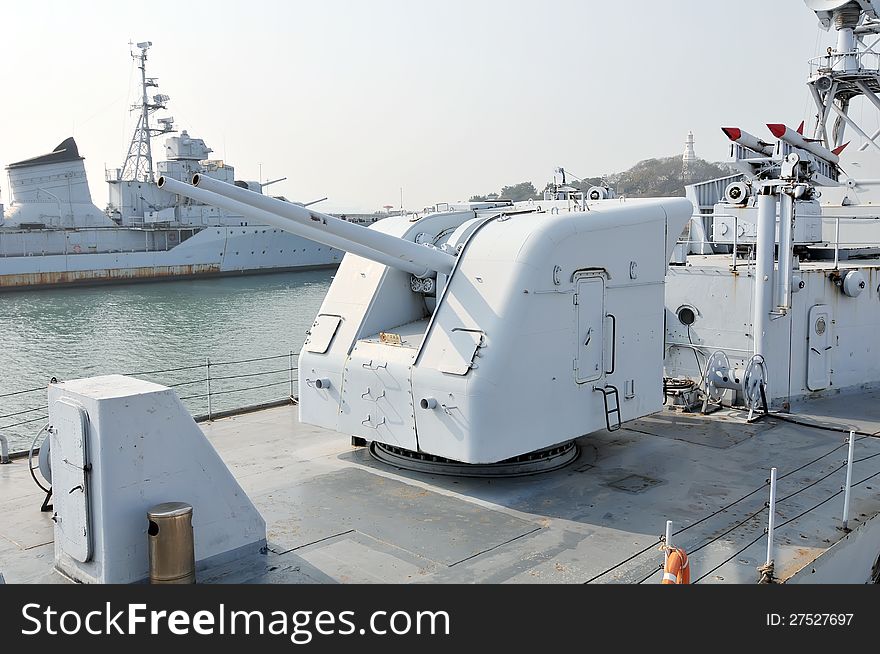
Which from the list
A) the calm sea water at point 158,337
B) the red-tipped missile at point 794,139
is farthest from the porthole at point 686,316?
the calm sea water at point 158,337

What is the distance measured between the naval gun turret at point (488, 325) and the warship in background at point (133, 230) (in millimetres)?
44316

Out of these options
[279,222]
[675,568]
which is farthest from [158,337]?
[675,568]

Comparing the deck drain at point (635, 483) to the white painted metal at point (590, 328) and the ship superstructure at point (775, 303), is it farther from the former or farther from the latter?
the ship superstructure at point (775, 303)

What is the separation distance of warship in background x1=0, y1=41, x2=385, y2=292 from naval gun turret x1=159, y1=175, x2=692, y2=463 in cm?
4432

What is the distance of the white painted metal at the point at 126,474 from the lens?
15.7ft

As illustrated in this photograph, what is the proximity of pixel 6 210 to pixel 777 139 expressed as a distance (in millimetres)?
52750

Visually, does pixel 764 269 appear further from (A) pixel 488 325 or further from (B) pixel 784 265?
(A) pixel 488 325

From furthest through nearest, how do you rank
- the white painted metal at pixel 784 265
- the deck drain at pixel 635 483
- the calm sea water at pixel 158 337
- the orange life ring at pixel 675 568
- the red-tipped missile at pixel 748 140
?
the calm sea water at pixel 158 337, the red-tipped missile at pixel 748 140, the white painted metal at pixel 784 265, the deck drain at pixel 635 483, the orange life ring at pixel 675 568

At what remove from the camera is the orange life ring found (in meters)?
4.57

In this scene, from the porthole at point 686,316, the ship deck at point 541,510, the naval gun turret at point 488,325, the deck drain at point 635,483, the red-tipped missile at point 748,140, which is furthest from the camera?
the red-tipped missile at point 748,140

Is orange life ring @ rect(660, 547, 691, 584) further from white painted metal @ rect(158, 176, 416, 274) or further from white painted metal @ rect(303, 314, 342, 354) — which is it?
white painted metal @ rect(303, 314, 342, 354)

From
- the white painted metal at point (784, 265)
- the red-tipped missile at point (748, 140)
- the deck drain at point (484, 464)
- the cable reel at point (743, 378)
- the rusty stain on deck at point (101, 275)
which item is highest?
the red-tipped missile at point (748, 140)

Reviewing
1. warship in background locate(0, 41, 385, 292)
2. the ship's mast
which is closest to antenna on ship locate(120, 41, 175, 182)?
warship in background locate(0, 41, 385, 292)

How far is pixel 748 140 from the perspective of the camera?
12531mm
